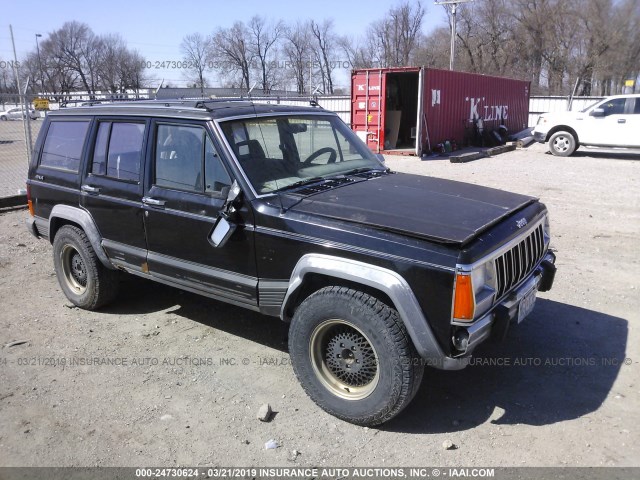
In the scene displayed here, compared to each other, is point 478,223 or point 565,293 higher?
point 478,223

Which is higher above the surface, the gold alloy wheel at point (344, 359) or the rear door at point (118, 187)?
the rear door at point (118, 187)

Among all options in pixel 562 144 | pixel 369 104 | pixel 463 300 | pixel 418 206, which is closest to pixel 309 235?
pixel 418 206

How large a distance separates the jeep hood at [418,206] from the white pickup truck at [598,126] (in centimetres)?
1427

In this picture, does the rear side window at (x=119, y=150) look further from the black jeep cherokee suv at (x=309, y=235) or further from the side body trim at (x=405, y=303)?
the side body trim at (x=405, y=303)

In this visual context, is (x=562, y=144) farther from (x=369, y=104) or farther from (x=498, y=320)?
(x=498, y=320)

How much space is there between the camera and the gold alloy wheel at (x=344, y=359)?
332cm

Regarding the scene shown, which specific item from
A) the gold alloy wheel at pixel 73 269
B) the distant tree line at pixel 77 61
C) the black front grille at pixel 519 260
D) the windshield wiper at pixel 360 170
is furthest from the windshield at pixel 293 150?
the distant tree line at pixel 77 61

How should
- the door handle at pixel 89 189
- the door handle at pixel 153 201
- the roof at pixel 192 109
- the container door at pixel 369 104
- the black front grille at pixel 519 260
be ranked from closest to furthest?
the black front grille at pixel 519 260 → the roof at pixel 192 109 → the door handle at pixel 153 201 → the door handle at pixel 89 189 → the container door at pixel 369 104

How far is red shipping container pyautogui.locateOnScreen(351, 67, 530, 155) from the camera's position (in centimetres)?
1759

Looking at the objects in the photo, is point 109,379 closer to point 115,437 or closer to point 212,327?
point 115,437

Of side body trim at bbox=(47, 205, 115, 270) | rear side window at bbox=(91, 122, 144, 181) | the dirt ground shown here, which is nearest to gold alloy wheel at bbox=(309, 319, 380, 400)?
the dirt ground

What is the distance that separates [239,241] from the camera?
12.1 feet

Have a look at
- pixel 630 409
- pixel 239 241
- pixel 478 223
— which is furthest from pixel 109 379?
pixel 630 409

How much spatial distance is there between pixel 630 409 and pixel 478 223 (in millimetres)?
1639
